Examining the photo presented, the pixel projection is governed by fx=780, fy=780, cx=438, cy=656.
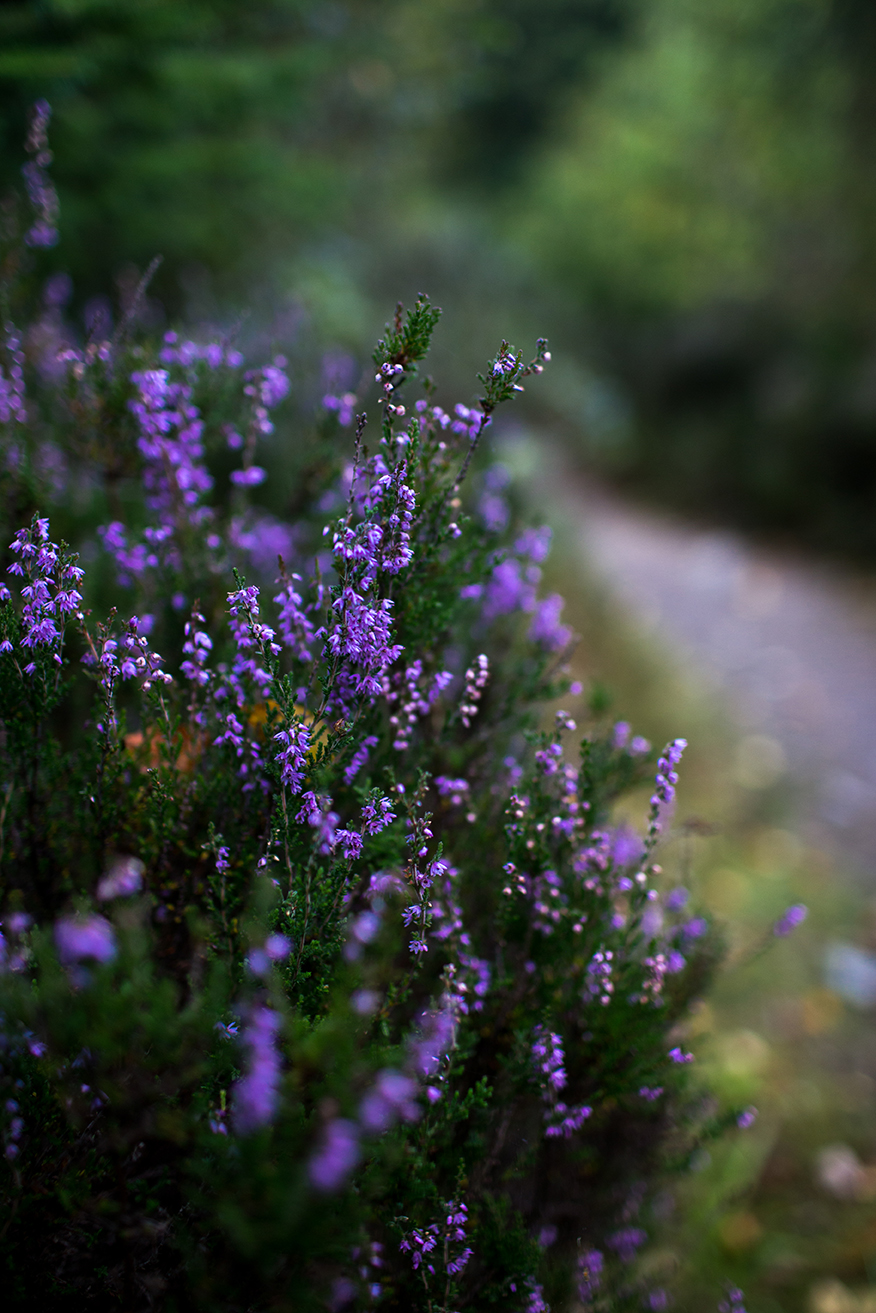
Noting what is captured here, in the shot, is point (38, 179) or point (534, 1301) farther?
point (38, 179)

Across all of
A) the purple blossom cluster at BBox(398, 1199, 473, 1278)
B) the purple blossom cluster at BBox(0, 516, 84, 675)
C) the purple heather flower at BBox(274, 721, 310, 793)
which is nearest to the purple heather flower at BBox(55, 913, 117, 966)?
the purple heather flower at BBox(274, 721, 310, 793)

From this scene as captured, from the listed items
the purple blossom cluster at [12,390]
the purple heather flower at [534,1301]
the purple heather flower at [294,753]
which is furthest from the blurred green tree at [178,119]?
the purple heather flower at [534,1301]

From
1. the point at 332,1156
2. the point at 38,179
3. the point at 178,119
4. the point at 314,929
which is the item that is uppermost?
the point at 178,119

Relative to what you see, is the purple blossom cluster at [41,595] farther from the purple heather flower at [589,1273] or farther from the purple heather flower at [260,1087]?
the purple heather flower at [589,1273]

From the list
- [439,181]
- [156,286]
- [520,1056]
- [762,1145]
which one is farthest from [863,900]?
[439,181]

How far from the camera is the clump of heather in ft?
3.03

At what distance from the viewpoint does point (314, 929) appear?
4.00ft

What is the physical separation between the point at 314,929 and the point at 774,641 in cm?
621

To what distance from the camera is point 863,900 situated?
3.59 metres

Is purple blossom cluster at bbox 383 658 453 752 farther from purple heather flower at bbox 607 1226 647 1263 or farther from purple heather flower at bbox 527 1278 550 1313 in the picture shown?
purple heather flower at bbox 607 1226 647 1263

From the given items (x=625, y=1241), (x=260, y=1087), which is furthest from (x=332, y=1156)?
(x=625, y=1241)

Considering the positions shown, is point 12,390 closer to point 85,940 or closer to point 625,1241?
point 85,940

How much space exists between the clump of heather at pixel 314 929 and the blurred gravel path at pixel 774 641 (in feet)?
9.65

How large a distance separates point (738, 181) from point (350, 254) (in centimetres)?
801
